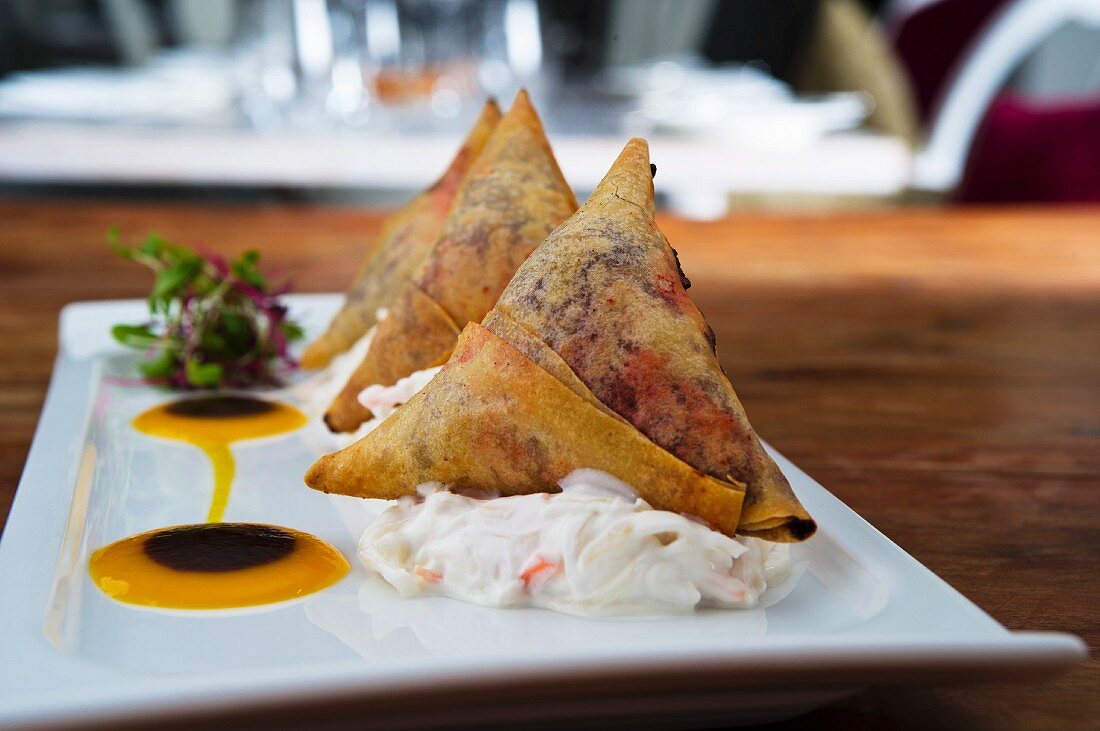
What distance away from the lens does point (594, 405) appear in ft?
3.53

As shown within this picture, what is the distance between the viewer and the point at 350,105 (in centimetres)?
515

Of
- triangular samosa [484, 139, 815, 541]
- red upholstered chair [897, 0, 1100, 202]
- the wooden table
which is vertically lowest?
the wooden table

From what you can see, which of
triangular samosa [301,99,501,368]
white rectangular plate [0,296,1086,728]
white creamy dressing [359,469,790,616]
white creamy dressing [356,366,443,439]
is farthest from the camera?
triangular samosa [301,99,501,368]

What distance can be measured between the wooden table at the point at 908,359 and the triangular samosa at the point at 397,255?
46 cm

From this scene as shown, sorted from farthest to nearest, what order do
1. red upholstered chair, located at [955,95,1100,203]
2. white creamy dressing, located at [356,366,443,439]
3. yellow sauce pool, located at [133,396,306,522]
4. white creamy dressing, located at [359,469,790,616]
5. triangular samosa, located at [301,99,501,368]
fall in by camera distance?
red upholstered chair, located at [955,95,1100,203]
triangular samosa, located at [301,99,501,368]
yellow sauce pool, located at [133,396,306,522]
white creamy dressing, located at [356,366,443,439]
white creamy dressing, located at [359,469,790,616]

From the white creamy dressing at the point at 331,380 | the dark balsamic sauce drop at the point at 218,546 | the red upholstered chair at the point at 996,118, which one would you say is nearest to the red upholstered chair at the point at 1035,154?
the red upholstered chair at the point at 996,118

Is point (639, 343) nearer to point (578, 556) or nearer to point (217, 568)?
point (578, 556)

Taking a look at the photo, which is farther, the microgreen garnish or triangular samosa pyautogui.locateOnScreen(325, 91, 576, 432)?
the microgreen garnish

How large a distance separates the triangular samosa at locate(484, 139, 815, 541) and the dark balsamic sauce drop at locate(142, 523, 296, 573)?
302mm

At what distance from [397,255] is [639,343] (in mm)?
833

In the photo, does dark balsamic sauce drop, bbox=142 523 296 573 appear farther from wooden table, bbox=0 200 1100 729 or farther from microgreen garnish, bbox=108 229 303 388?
microgreen garnish, bbox=108 229 303 388

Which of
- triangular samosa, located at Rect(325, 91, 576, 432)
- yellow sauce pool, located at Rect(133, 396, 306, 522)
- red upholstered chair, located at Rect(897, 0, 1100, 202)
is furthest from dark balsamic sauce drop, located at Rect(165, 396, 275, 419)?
red upholstered chair, located at Rect(897, 0, 1100, 202)

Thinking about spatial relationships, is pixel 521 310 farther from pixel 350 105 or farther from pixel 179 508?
pixel 350 105

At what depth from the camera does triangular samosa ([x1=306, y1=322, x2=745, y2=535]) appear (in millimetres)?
1036
